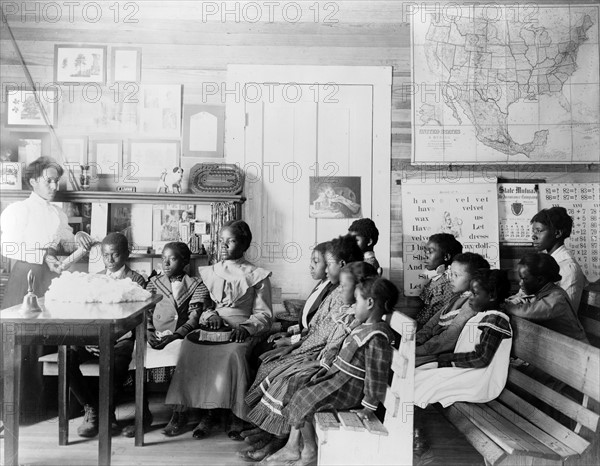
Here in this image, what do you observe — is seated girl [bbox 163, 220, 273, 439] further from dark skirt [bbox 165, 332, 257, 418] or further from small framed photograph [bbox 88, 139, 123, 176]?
small framed photograph [bbox 88, 139, 123, 176]

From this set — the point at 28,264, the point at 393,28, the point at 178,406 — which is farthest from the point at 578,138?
the point at 28,264

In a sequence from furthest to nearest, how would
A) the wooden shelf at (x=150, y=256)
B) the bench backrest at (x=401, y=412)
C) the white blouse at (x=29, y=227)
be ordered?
1. the wooden shelf at (x=150, y=256)
2. the white blouse at (x=29, y=227)
3. the bench backrest at (x=401, y=412)

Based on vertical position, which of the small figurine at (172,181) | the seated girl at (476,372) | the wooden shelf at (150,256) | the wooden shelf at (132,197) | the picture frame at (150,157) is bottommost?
the seated girl at (476,372)

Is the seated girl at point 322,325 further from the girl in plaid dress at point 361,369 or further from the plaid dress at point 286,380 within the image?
the girl in plaid dress at point 361,369

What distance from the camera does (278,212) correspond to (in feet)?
14.3

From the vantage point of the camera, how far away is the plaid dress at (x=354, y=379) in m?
2.38

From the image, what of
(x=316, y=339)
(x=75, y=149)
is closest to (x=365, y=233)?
(x=316, y=339)

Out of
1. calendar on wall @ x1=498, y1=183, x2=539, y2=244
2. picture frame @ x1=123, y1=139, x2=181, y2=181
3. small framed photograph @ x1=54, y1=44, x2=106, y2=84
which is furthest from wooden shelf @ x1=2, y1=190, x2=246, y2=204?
calendar on wall @ x1=498, y1=183, x2=539, y2=244

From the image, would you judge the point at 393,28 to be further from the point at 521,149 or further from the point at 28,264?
the point at 28,264

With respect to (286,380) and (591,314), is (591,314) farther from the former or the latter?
(286,380)

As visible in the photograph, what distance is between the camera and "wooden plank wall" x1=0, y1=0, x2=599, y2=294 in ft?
14.1

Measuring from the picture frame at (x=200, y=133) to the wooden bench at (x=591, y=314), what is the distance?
2.69m

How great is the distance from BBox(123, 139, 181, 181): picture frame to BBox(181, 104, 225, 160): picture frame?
0.28 ft

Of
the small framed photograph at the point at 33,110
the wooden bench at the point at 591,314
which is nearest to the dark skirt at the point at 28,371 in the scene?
the small framed photograph at the point at 33,110
